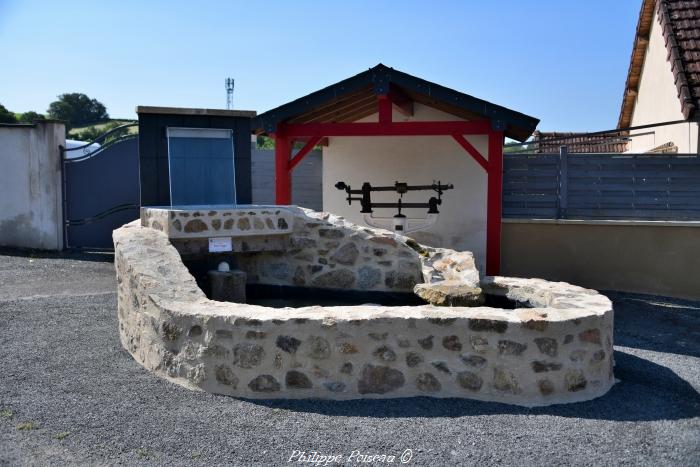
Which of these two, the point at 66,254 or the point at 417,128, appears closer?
the point at 417,128

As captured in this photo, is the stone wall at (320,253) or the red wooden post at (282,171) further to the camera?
the red wooden post at (282,171)

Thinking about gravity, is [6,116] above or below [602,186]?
above

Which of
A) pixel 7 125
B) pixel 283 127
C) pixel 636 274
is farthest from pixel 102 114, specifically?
pixel 636 274

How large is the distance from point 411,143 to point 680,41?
14.7ft

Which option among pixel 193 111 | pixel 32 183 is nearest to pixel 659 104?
pixel 193 111

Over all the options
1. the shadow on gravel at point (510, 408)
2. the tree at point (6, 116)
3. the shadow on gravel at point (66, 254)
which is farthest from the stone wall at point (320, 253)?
the tree at point (6, 116)

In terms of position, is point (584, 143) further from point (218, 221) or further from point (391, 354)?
point (391, 354)

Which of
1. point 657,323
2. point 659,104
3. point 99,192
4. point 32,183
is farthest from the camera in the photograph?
point 659,104

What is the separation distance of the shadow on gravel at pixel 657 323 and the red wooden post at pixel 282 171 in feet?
15.4

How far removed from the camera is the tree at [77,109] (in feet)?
125

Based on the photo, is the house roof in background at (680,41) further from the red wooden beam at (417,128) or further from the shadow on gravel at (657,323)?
the red wooden beam at (417,128)

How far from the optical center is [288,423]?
4.27 metres

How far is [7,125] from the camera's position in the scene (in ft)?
39.5

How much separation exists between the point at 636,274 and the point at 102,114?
35486 mm
